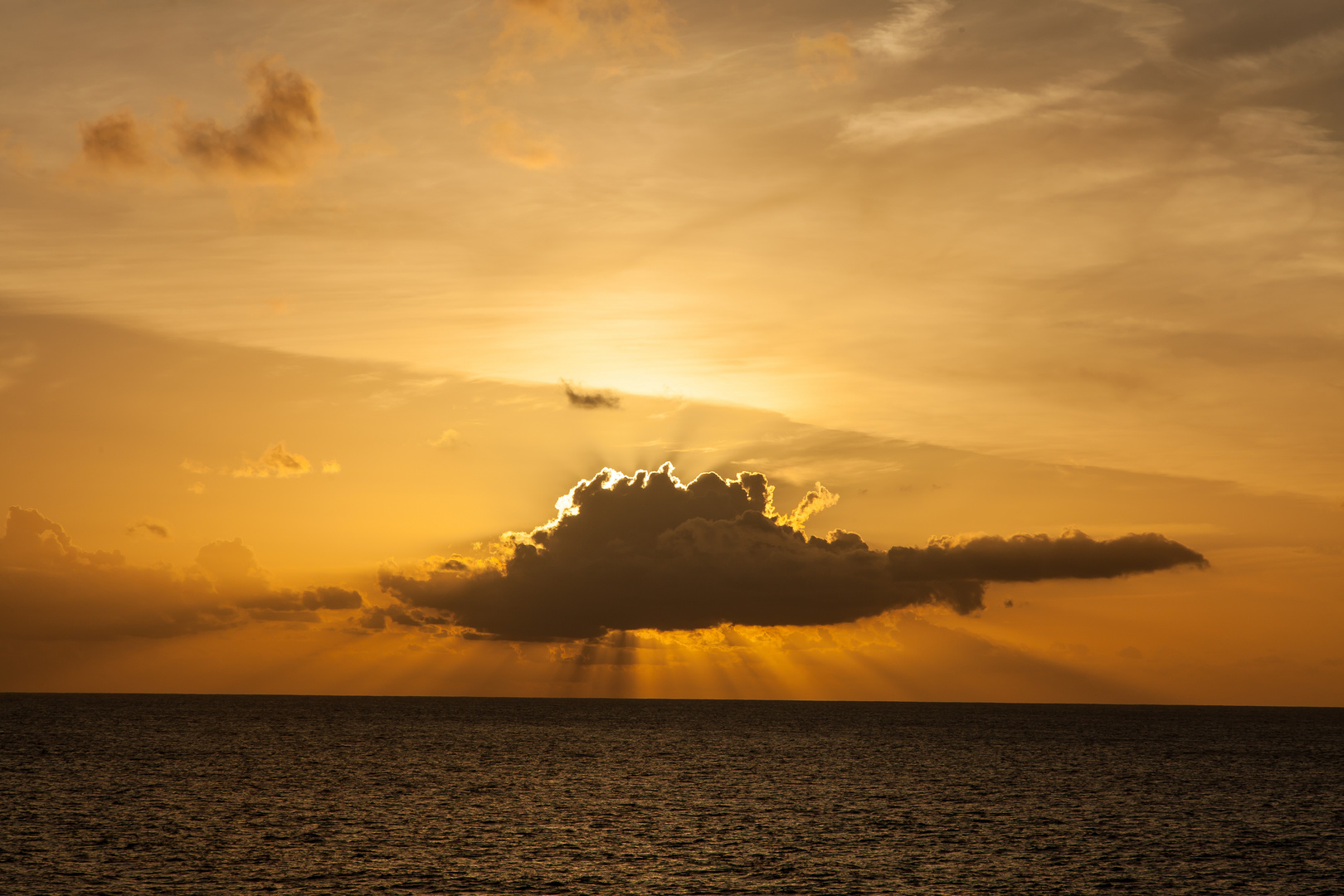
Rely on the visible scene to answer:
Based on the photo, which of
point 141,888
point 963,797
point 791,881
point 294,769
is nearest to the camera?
point 141,888

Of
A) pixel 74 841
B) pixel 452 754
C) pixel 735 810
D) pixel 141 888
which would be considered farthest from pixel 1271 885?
pixel 452 754

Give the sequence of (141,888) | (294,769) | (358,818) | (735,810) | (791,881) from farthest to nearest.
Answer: (294,769) < (735,810) < (358,818) < (791,881) < (141,888)

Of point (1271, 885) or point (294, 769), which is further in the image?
point (294, 769)

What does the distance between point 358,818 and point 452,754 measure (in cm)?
8527

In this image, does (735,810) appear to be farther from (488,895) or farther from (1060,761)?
(1060,761)

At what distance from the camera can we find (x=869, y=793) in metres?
123

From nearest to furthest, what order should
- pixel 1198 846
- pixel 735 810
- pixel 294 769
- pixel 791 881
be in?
pixel 791 881 → pixel 1198 846 → pixel 735 810 → pixel 294 769

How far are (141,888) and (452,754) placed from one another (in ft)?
383

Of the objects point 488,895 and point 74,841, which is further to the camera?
point 74,841

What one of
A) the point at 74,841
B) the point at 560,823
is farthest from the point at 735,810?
the point at 74,841

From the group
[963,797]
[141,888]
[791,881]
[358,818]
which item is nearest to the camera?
[141,888]

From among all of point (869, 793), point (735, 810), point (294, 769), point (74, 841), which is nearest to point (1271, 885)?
point (735, 810)

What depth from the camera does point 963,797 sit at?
4715 inches

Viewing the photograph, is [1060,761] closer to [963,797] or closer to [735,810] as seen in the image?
[963,797]
